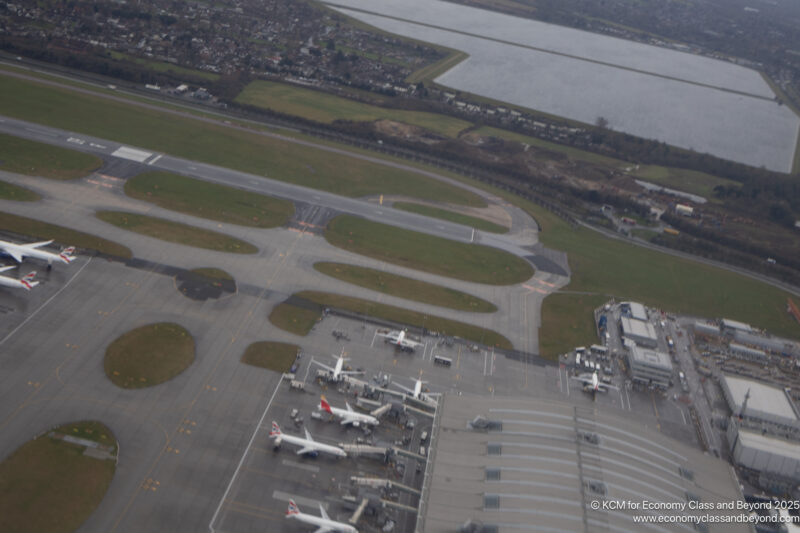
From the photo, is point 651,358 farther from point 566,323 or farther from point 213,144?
point 213,144

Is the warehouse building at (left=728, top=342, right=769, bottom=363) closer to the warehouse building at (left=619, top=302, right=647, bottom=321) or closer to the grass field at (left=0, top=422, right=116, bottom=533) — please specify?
the warehouse building at (left=619, top=302, right=647, bottom=321)

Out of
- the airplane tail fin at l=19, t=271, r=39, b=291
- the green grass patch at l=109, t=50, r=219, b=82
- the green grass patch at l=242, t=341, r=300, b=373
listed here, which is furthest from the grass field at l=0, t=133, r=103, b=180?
the green grass patch at l=109, t=50, r=219, b=82

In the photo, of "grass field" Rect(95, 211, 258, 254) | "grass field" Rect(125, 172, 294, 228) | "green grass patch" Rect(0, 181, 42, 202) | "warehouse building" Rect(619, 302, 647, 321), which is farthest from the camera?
"grass field" Rect(125, 172, 294, 228)

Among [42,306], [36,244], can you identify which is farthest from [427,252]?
[36,244]

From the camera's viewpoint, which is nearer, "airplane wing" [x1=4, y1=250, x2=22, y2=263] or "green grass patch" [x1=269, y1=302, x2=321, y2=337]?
"green grass patch" [x1=269, y1=302, x2=321, y2=337]

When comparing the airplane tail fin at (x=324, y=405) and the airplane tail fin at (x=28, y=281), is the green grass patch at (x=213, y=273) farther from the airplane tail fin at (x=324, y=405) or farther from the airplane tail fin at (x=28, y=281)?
the airplane tail fin at (x=324, y=405)

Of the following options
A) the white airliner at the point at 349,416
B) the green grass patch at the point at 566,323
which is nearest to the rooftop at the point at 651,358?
the green grass patch at the point at 566,323
